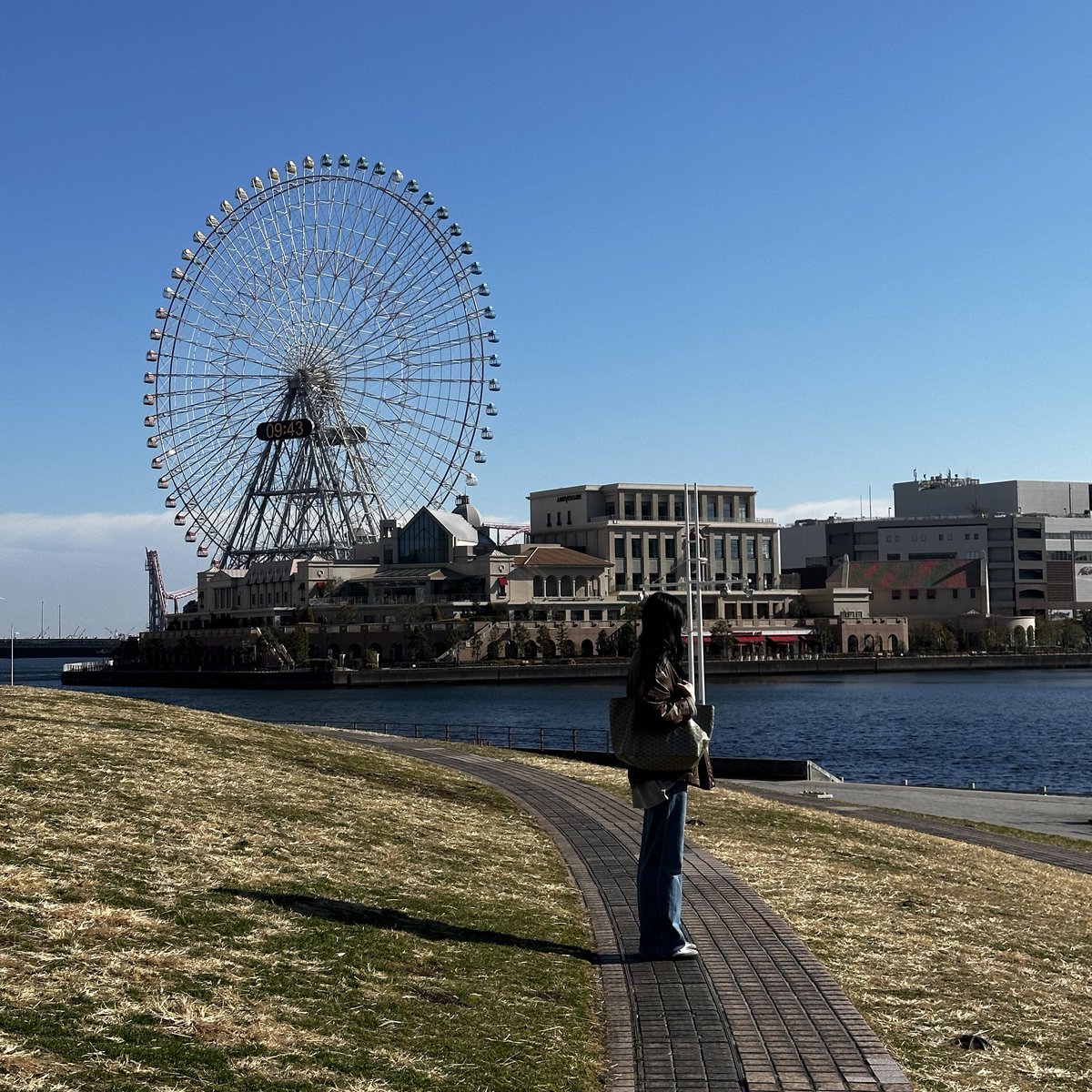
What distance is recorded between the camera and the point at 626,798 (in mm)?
26891

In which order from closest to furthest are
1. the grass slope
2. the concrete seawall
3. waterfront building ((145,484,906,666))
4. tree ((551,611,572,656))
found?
the grass slope
the concrete seawall
waterfront building ((145,484,906,666))
tree ((551,611,572,656))

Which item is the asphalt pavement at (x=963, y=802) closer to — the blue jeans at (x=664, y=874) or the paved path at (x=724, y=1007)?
the paved path at (x=724, y=1007)

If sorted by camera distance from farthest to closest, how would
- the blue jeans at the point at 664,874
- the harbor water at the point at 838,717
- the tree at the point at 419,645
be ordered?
1. the tree at the point at 419,645
2. the harbor water at the point at 838,717
3. the blue jeans at the point at 664,874

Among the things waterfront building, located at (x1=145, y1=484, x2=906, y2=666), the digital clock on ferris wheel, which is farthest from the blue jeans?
waterfront building, located at (x1=145, y1=484, x2=906, y2=666)

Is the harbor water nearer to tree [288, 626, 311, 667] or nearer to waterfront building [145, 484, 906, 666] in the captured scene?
tree [288, 626, 311, 667]

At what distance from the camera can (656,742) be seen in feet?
42.5

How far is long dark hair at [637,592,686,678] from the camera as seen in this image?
1299cm

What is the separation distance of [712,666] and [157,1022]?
16844 centimetres

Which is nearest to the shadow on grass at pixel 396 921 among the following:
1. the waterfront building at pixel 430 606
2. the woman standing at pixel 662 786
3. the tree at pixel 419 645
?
the woman standing at pixel 662 786

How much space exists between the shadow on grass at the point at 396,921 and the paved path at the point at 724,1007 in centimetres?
52

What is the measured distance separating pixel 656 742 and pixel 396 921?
320cm

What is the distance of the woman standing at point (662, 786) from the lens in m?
13.0

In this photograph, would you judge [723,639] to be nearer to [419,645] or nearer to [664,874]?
[419,645]

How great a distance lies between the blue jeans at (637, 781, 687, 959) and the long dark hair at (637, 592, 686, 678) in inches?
43.8
